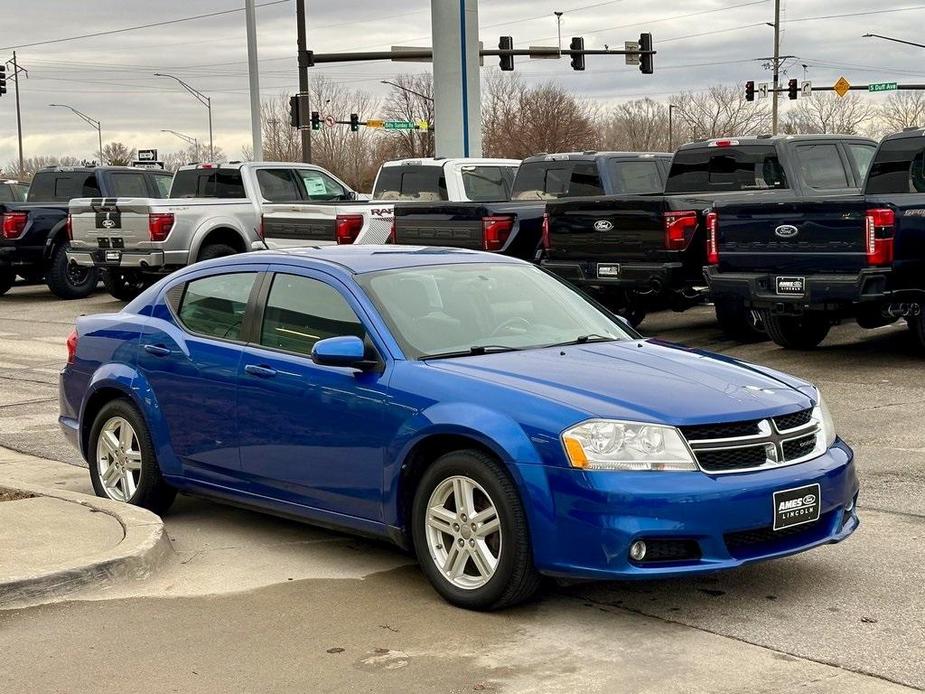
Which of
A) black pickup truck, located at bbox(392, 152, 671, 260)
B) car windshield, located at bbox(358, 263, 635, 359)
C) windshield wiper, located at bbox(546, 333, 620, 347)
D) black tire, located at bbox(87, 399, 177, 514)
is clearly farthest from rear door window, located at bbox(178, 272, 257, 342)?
black pickup truck, located at bbox(392, 152, 671, 260)

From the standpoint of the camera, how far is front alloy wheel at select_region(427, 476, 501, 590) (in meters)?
5.84

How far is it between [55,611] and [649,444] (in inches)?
106

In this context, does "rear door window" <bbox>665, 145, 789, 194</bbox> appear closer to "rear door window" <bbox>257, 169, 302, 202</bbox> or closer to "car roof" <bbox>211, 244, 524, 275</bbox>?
"rear door window" <bbox>257, 169, 302, 202</bbox>

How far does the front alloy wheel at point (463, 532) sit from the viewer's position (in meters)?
5.84

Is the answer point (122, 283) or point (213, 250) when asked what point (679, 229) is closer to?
point (213, 250)

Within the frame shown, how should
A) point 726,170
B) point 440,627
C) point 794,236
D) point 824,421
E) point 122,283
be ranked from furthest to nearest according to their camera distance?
1. point 122,283
2. point 726,170
3. point 794,236
4. point 824,421
5. point 440,627

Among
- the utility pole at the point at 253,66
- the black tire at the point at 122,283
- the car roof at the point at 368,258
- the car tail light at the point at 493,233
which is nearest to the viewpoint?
the car roof at the point at 368,258

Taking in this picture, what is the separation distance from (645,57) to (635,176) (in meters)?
30.1

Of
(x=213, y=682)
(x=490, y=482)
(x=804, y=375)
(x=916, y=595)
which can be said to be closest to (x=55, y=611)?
(x=213, y=682)

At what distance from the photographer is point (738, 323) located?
15977 millimetres

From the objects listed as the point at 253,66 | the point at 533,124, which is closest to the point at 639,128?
the point at 533,124

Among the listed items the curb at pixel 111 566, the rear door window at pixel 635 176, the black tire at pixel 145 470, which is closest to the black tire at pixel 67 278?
the rear door window at pixel 635 176

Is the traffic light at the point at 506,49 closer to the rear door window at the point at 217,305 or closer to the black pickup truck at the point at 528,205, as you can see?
the black pickup truck at the point at 528,205

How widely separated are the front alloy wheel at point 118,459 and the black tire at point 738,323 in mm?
9081
